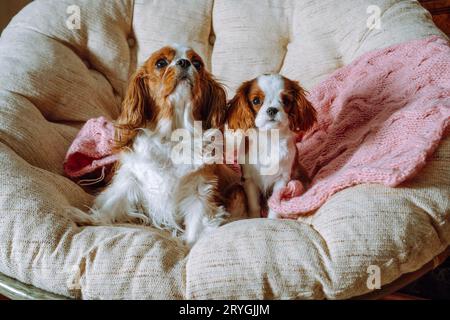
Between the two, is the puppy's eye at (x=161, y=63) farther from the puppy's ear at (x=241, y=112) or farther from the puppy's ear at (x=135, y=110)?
the puppy's ear at (x=241, y=112)

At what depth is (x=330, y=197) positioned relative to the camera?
1384mm

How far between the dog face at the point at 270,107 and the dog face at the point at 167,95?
94mm

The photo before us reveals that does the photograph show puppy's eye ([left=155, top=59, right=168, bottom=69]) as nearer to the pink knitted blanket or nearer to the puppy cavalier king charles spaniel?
the puppy cavalier king charles spaniel

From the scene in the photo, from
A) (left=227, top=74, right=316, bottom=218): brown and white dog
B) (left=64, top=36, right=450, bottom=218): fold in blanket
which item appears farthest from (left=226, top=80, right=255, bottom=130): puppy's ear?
(left=64, top=36, right=450, bottom=218): fold in blanket

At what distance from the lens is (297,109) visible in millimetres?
1650

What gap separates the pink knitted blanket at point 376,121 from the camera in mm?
1341

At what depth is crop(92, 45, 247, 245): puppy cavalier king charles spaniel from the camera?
5.16 feet

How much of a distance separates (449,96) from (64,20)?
76.8 inches

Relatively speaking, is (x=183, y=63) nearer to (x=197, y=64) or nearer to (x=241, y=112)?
(x=197, y=64)

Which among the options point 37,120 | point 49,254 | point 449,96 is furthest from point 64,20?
point 449,96

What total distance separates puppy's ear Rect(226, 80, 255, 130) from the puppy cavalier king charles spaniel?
0.17ft

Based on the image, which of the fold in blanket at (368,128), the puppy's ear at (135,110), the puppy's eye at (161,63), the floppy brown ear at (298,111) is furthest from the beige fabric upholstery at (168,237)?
the puppy's eye at (161,63)
